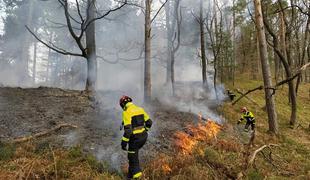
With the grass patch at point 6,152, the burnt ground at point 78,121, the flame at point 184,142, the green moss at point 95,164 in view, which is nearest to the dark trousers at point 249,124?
the burnt ground at point 78,121

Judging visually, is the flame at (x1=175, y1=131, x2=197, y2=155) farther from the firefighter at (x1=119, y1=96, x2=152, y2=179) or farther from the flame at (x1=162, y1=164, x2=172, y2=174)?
the firefighter at (x1=119, y1=96, x2=152, y2=179)

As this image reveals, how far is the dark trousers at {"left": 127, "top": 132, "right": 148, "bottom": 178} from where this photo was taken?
5809 mm

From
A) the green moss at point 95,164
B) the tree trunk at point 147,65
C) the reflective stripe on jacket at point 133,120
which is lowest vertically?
the green moss at point 95,164

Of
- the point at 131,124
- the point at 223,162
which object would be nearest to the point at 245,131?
the point at 223,162

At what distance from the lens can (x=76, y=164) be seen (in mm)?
6059

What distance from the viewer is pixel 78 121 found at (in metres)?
9.18

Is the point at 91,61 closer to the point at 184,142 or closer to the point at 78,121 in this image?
the point at 78,121

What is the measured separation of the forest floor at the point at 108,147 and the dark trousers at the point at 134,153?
15.3 inches

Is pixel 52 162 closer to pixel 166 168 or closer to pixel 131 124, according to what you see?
pixel 131 124

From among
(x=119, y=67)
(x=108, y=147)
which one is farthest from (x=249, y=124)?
(x=119, y=67)

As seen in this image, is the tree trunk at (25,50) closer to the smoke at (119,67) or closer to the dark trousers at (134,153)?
the smoke at (119,67)

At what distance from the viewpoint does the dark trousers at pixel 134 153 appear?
229 inches

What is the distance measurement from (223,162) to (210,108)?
8.19 metres

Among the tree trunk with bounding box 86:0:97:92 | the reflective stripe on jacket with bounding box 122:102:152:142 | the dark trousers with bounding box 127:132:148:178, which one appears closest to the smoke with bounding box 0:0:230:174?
the tree trunk with bounding box 86:0:97:92
